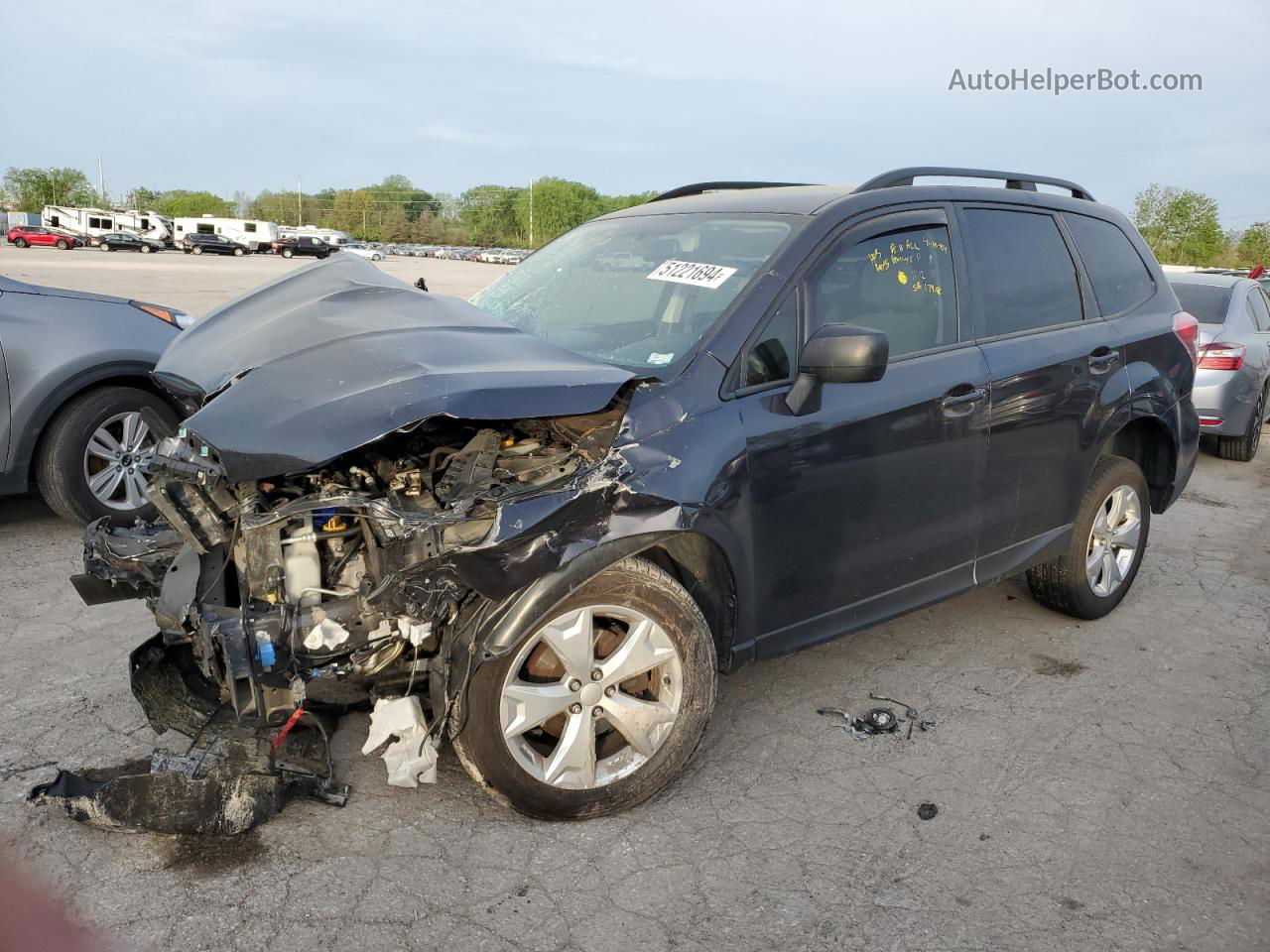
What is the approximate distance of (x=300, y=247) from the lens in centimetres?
6366

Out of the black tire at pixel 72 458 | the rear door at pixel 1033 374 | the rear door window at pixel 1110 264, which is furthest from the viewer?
the black tire at pixel 72 458

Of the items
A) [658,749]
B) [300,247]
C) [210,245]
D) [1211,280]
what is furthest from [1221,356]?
[210,245]

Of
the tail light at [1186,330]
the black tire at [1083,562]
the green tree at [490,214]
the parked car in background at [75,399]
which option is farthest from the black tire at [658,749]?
the green tree at [490,214]

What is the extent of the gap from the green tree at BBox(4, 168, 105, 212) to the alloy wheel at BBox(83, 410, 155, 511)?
12897 centimetres

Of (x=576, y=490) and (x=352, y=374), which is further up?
(x=352, y=374)

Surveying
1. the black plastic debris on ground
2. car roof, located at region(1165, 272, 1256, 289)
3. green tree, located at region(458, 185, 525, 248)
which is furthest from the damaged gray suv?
green tree, located at region(458, 185, 525, 248)

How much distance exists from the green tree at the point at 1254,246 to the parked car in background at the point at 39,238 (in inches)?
2343

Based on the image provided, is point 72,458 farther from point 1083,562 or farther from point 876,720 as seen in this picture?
point 1083,562

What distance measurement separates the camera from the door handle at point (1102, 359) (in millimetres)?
4359

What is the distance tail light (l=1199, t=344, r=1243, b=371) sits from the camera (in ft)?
28.1

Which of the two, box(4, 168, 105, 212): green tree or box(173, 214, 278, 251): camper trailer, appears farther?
box(4, 168, 105, 212): green tree

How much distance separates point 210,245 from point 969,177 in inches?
2565

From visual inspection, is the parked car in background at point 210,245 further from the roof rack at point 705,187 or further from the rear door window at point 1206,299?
the roof rack at point 705,187

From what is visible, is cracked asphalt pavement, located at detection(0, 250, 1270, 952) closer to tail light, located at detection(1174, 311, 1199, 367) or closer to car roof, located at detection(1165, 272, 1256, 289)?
tail light, located at detection(1174, 311, 1199, 367)
